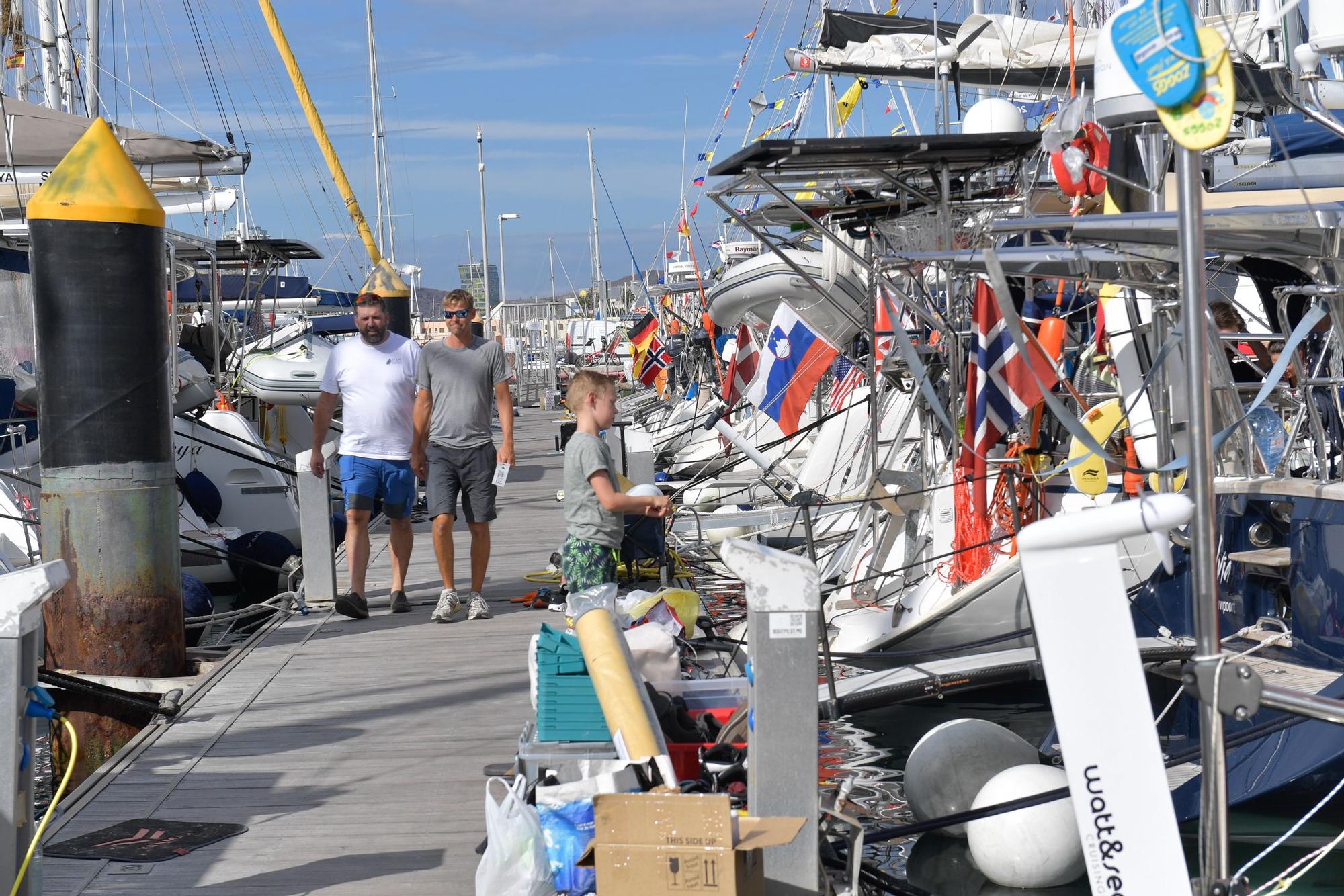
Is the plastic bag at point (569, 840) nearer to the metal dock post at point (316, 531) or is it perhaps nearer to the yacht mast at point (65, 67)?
the metal dock post at point (316, 531)

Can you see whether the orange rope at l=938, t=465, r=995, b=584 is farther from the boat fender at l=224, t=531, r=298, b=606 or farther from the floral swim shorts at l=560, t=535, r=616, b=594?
the boat fender at l=224, t=531, r=298, b=606

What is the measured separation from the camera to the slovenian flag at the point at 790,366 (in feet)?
32.8

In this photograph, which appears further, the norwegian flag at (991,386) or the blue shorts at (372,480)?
the blue shorts at (372,480)

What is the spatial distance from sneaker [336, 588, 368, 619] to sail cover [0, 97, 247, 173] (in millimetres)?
4723

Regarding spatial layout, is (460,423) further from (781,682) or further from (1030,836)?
(781,682)

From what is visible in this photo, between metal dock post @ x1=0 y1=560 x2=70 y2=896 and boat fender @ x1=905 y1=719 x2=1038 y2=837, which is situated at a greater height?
metal dock post @ x1=0 y1=560 x2=70 y2=896

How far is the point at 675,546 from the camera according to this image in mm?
11992

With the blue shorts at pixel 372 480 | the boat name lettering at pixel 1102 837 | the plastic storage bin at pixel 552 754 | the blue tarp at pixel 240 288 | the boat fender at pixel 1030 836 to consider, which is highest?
the blue tarp at pixel 240 288

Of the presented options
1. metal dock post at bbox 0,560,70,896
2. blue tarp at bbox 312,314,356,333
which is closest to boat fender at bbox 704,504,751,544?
metal dock post at bbox 0,560,70,896

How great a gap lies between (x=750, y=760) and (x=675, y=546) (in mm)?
8426

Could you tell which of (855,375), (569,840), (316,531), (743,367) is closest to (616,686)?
(569,840)

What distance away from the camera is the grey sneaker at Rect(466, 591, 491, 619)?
27.3 ft

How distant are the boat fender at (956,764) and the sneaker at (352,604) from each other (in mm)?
3975

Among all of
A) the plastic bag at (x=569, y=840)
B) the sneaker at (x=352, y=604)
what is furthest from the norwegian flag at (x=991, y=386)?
the plastic bag at (x=569, y=840)
